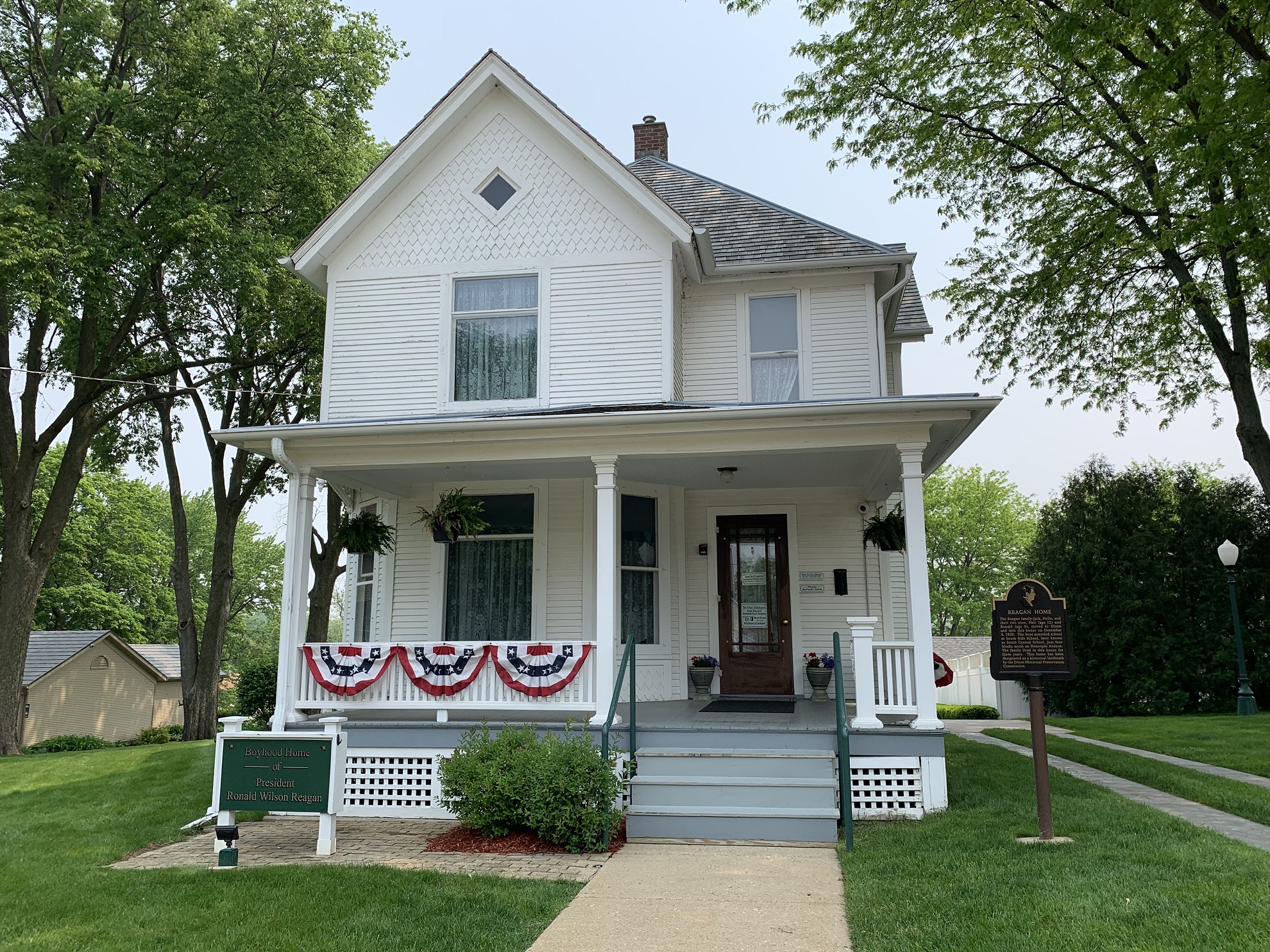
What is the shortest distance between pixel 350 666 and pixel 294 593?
3.17 feet

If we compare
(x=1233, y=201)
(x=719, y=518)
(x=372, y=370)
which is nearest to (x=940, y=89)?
(x=1233, y=201)

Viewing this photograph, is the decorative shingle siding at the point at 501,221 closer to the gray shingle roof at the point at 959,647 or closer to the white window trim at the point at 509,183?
the white window trim at the point at 509,183

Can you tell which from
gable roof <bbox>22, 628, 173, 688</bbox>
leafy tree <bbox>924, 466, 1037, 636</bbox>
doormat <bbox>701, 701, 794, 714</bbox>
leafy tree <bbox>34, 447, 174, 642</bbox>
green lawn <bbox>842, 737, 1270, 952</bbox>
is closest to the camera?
green lawn <bbox>842, 737, 1270, 952</bbox>

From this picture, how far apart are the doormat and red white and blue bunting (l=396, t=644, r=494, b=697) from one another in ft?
8.08

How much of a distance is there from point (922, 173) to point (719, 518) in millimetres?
7660

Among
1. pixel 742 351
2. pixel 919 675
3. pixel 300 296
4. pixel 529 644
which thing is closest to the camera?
pixel 919 675

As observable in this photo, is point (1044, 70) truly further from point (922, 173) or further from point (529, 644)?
point (529, 644)

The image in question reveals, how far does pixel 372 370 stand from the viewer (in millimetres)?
11617

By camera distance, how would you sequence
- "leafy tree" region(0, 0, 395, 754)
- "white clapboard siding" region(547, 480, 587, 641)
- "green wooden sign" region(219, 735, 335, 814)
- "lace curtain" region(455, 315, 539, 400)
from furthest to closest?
"leafy tree" region(0, 0, 395, 754) → "lace curtain" region(455, 315, 539, 400) → "white clapboard siding" region(547, 480, 587, 641) → "green wooden sign" region(219, 735, 335, 814)

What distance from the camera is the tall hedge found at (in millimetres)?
18875

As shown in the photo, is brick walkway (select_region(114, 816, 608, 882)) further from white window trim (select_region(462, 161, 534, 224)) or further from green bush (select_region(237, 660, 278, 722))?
green bush (select_region(237, 660, 278, 722))

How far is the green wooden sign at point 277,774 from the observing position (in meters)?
7.13

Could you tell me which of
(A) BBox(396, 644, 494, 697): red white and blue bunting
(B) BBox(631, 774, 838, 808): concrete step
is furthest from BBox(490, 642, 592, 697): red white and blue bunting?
(B) BBox(631, 774, 838, 808): concrete step

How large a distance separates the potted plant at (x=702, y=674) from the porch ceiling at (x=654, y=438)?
2.56 metres
